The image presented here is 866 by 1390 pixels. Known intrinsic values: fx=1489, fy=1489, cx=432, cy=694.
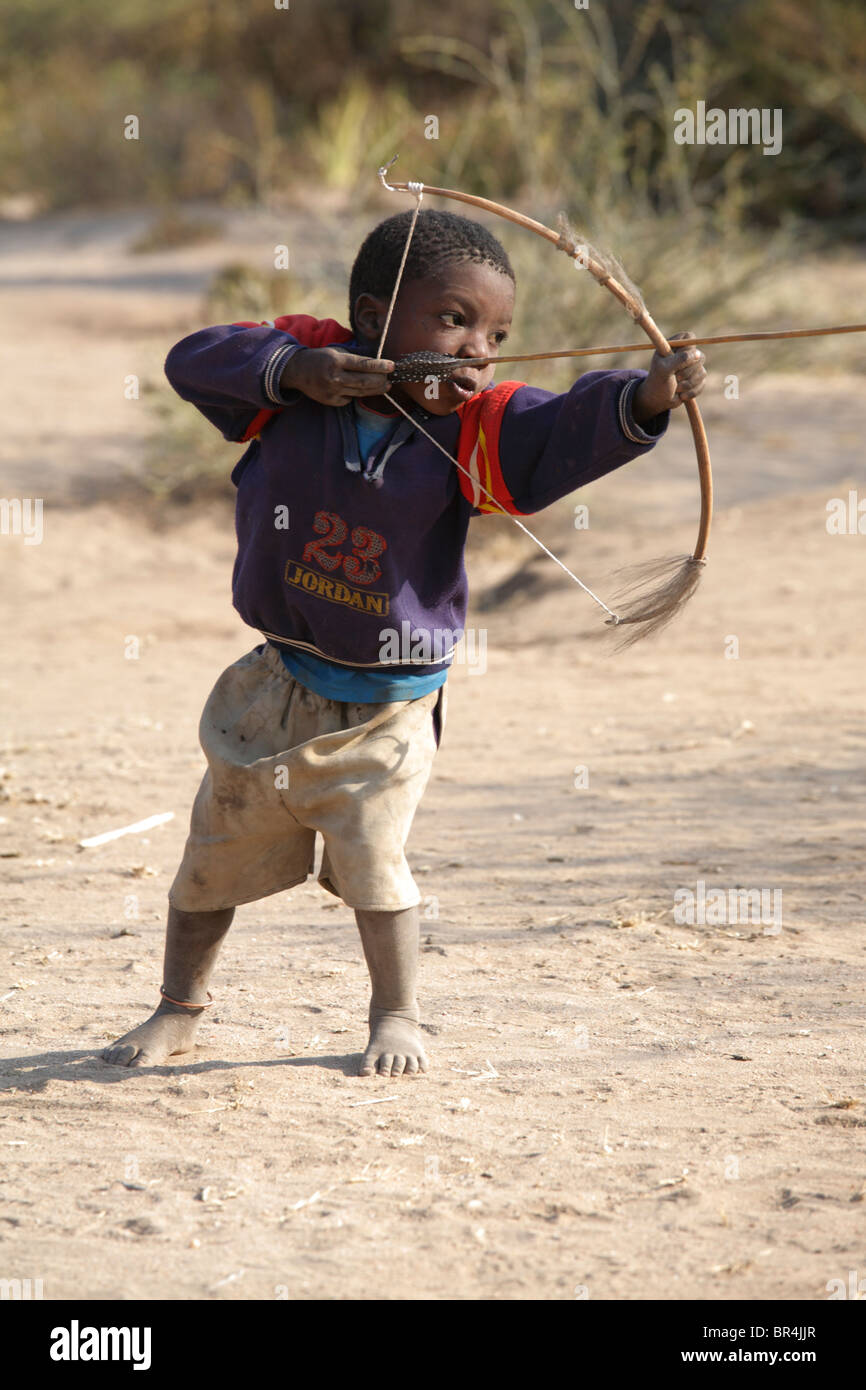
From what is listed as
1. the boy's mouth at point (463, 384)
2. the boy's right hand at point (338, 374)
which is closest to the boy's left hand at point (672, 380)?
the boy's mouth at point (463, 384)

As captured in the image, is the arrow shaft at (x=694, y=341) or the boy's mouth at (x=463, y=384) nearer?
the arrow shaft at (x=694, y=341)

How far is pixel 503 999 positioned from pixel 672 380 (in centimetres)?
161

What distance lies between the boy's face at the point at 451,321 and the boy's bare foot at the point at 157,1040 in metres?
1.38

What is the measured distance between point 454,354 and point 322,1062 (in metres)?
1.48

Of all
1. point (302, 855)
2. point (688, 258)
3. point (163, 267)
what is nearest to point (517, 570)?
point (688, 258)

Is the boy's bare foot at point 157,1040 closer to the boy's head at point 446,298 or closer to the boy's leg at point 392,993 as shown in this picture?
the boy's leg at point 392,993

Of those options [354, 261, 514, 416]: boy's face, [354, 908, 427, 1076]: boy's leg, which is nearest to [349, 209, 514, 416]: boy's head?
[354, 261, 514, 416]: boy's face

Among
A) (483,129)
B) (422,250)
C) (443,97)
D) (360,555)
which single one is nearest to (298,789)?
(360,555)

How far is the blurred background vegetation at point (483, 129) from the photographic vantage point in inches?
379

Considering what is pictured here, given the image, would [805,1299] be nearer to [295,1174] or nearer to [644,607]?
[295,1174]

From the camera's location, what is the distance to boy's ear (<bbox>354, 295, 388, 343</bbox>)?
2785mm

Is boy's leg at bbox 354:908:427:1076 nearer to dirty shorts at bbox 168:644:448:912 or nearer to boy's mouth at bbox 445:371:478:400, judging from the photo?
dirty shorts at bbox 168:644:448:912

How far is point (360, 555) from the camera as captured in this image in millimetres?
2812

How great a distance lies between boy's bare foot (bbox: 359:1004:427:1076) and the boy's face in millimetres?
1246
